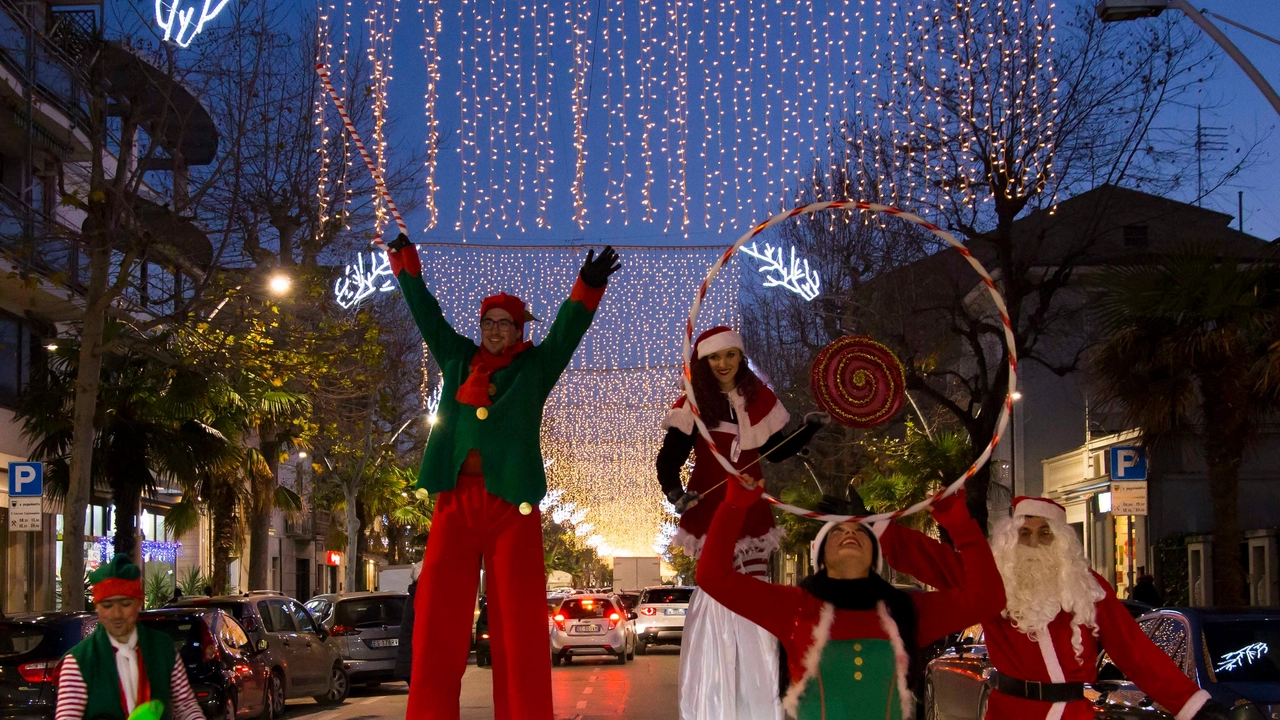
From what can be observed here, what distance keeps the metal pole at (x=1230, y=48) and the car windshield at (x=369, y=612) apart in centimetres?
1446

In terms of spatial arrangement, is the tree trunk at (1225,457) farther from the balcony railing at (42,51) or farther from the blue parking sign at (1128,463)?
the balcony railing at (42,51)

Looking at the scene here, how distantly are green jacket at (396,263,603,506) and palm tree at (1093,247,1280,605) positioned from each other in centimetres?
1159

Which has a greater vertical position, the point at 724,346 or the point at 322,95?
the point at 322,95

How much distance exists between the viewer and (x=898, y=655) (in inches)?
188

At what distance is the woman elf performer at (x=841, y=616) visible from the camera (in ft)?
15.6

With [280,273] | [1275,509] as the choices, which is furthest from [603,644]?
[1275,509]

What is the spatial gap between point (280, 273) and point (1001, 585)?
1672 cm

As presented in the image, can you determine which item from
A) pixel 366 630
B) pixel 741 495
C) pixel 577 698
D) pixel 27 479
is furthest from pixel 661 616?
pixel 741 495

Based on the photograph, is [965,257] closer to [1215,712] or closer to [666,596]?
[1215,712]

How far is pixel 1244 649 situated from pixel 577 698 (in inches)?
430

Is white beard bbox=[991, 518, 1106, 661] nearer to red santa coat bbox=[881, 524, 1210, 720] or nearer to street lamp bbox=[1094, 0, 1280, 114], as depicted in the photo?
red santa coat bbox=[881, 524, 1210, 720]

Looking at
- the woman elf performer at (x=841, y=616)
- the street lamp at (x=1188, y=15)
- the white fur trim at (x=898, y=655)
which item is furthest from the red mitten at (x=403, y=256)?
the street lamp at (x=1188, y=15)

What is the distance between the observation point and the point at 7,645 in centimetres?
1211

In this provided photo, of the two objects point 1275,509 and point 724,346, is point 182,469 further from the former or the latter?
point 1275,509
